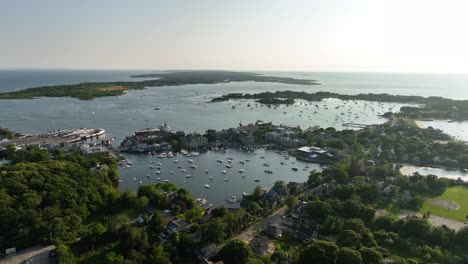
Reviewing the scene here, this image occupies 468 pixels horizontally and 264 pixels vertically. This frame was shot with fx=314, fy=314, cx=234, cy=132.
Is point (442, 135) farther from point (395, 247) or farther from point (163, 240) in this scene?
A: point (163, 240)

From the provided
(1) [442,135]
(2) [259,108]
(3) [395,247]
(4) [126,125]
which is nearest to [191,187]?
(3) [395,247]

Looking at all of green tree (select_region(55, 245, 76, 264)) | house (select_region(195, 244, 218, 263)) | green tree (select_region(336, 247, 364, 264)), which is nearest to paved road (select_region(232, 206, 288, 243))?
house (select_region(195, 244, 218, 263))

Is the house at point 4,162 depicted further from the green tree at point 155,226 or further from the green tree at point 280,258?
the green tree at point 280,258

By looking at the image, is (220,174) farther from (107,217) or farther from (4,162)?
(4,162)

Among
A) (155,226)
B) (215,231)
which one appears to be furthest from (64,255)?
(215,231)

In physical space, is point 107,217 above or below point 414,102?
below

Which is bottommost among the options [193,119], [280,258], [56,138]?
[280,258]
